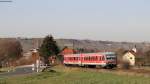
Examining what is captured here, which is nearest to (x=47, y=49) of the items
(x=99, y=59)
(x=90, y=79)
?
(x=99, y=59)

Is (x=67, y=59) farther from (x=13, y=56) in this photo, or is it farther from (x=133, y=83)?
(x=13, y=56)

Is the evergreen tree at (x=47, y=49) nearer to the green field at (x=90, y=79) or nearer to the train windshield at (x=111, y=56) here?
the train windshield at (x=111, y=56)

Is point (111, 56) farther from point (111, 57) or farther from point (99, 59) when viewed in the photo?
point (99, 59)

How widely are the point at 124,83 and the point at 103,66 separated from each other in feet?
102

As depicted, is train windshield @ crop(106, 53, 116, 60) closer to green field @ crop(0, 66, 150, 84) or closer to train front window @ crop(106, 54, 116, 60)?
train front window @ crop(106, 54, 116, 60)

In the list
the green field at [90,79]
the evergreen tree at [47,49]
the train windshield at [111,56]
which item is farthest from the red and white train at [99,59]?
the evergreen tree at [47,49]

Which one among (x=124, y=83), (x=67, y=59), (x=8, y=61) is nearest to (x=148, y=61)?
Answer: (x=67, y=59)

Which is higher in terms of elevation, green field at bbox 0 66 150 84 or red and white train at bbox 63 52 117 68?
red and white train at bbox 63 52 117 68

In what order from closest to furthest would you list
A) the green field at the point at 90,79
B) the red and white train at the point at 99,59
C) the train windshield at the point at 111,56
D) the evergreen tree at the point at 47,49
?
the green field at the point at 90,79 < the red and white train at the point at 99,59 < the train windshield at the point at 111,56 < the evergreen tree at the point at 47,49

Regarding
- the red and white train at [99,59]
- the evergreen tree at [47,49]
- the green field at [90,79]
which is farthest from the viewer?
the evergreen tree at [47,49]

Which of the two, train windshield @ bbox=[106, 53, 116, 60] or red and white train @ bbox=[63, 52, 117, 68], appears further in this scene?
train windshield @ bbox=[106, 53, 116, 60]

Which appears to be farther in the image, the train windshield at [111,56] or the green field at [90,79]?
the train windshield at [111,56]

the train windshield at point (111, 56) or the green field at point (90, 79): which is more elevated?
the train windshield at point (111, 56)

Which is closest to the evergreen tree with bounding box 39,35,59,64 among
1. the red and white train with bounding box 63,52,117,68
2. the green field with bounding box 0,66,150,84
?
the red and white train with bounding box 63,52,117,68
